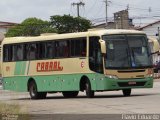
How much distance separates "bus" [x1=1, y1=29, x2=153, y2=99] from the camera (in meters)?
27.3

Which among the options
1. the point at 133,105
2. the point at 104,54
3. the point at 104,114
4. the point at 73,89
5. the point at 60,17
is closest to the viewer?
the point at 104,114

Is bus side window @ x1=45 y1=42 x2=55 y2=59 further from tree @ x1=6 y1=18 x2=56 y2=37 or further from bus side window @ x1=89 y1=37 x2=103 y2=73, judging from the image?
tree @ x1=6 y1=18 x2=56 y2=37

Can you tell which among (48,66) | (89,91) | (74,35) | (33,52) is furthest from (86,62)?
(33,52)

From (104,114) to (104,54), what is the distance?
868cm

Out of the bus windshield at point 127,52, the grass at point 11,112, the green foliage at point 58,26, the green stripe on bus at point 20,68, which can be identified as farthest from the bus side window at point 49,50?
the green foliage at point 58,26

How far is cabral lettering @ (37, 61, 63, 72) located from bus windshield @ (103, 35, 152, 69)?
3313 mm

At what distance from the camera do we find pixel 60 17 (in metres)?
91.9

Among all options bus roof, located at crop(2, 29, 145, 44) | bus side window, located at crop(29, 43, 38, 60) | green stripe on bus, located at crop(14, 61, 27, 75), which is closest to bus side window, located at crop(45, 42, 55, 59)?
bus roof, located at crop(2, 29, 145, 44)

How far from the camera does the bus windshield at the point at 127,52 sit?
27281 mm

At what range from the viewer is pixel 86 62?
28.0 meters

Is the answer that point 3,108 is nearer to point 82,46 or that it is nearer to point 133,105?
point 133,105

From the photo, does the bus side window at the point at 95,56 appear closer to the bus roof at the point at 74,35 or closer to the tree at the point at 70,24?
the bus roof at the point at 74,35

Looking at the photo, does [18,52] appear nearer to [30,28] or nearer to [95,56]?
[95,56]

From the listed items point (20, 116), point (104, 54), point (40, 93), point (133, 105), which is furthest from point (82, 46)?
point (20, 116)
